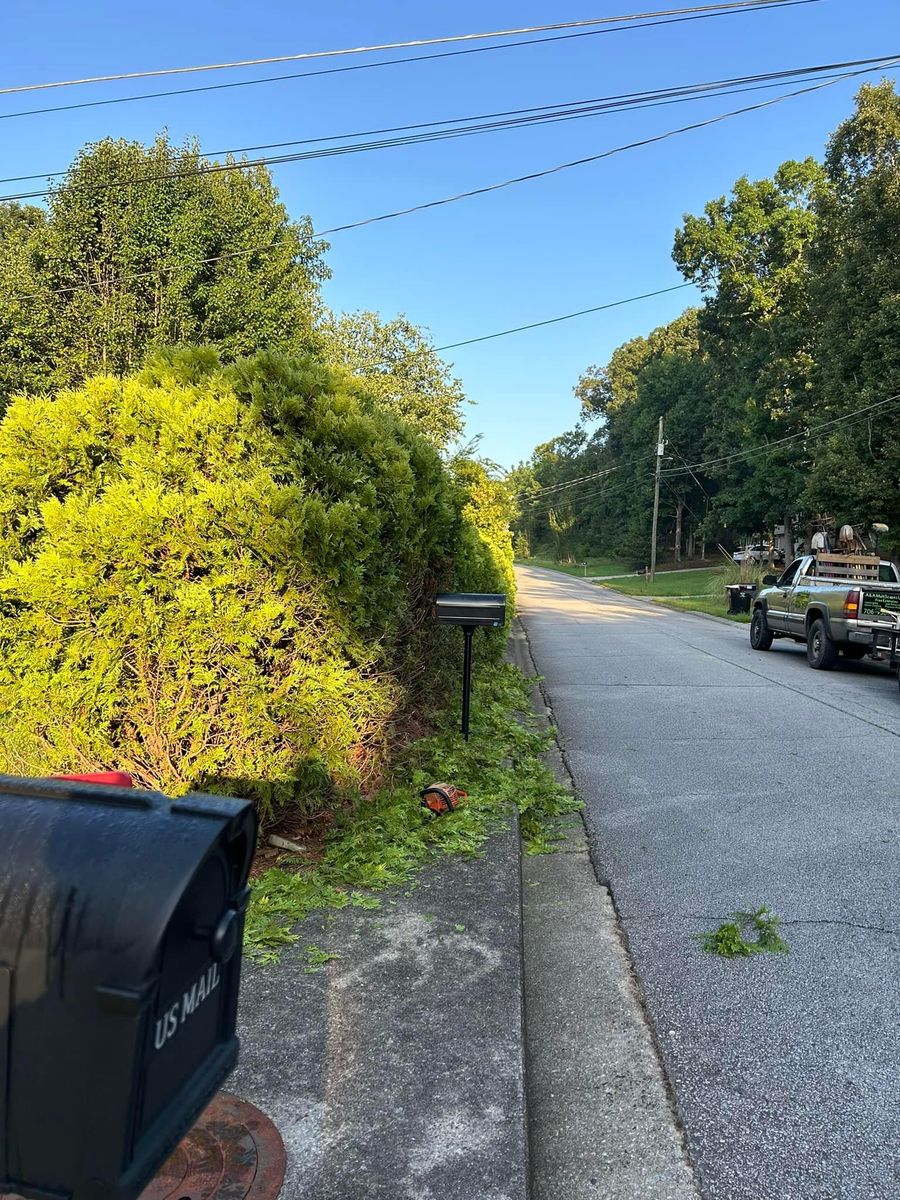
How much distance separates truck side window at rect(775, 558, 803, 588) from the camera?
14.3 meters

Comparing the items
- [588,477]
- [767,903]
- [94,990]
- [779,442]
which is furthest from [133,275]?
[588,477]

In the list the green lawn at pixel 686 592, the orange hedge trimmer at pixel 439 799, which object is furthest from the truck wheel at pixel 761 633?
the orange hedge trimmer at pixel 439 799

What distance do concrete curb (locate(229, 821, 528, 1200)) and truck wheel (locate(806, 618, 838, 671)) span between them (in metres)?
10.2

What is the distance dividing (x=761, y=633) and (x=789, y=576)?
1.32 metres

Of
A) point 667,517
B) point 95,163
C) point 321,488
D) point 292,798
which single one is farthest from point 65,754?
point 667,517

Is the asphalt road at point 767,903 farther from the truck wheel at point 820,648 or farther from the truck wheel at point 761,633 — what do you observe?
the truck wheel at point 761,633

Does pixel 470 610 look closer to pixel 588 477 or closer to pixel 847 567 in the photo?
pixel 847 567

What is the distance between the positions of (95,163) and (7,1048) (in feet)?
90.6

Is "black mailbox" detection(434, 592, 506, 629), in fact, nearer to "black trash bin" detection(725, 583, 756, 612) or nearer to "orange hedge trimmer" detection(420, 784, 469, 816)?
"orange hedge trimmer" detection(420, 784, 469, 816)

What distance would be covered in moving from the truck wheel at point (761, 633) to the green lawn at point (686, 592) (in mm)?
7728

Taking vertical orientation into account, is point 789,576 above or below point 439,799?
above

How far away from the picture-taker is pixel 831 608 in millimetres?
11961

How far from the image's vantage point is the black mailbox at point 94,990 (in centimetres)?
123

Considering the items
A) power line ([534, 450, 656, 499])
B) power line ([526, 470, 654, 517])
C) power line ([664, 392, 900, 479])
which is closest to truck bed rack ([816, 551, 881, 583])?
power line ([664, 392, 900, 479])
